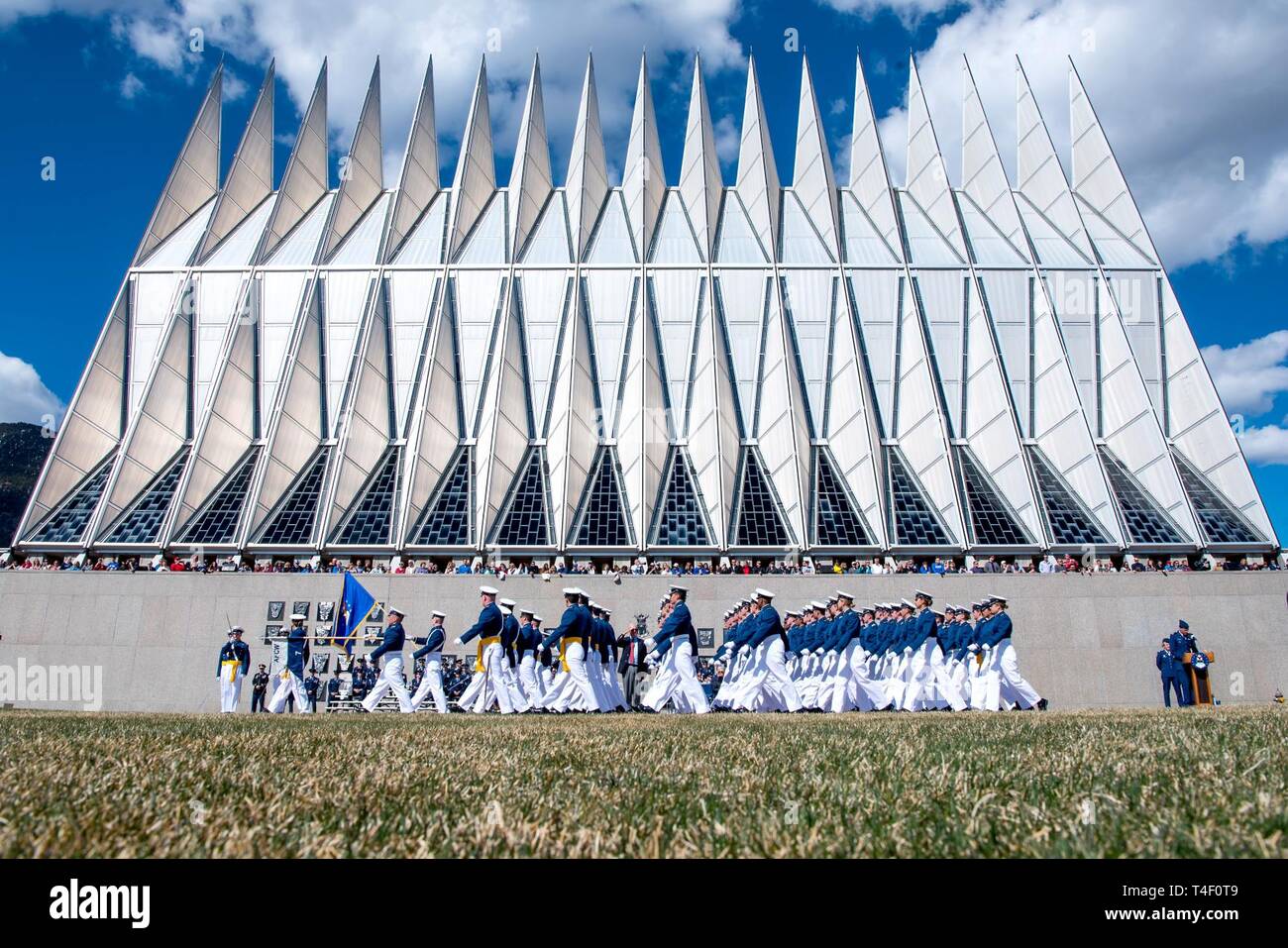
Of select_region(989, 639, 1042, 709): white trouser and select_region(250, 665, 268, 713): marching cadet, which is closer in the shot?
select_region(989, 639, 1042, 709): white trouser

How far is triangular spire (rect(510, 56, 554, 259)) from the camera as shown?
126 feet

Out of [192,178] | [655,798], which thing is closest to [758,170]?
[192,178]

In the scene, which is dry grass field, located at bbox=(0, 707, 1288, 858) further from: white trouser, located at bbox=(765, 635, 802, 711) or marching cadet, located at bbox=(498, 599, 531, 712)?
marching cadet, located at bbox=(498, 599, 531, 712)

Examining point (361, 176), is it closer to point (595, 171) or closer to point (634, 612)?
point (595, 171)

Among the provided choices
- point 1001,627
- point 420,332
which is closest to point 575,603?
point 1001,627

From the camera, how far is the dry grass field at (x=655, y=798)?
2.57 meters

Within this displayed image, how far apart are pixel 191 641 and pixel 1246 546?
38194 millimetres

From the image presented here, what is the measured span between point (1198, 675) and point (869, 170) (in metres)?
29.0

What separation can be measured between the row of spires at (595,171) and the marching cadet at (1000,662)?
25935mm

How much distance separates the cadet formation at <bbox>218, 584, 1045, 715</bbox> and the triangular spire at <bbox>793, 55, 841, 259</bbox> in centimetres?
2593

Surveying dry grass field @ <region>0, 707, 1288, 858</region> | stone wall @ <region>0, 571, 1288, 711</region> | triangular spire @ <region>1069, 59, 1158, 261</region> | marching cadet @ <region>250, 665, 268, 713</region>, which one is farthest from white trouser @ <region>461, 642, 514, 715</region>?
triangular spire @ <region>1069, 59, 1158, 261</region>

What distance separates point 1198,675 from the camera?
20453mm

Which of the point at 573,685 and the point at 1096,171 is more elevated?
the point at 1096,171
